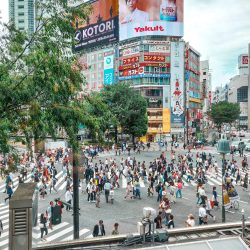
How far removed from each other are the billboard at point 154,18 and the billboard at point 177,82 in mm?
3282

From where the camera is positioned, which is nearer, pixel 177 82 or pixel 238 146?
pixel 238 146

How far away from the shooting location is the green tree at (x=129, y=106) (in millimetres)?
50125

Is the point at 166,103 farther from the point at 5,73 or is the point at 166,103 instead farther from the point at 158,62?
the point at 5,73

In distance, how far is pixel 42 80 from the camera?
8.84m

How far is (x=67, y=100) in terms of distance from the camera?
9469 millimetres

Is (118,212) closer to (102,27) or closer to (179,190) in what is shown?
(179,190)

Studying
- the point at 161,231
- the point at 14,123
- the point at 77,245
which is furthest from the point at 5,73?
the point at 161,231

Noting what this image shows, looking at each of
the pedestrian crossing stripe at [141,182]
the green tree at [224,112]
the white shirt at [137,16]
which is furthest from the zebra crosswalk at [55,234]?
the green tree at [224,112]

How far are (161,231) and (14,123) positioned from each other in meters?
4.76

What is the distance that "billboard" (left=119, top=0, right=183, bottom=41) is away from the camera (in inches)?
2662

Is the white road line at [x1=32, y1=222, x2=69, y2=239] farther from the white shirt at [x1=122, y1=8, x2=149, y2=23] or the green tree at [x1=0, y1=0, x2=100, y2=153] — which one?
the white shirt at [x1=122, y1=8, x2=149, y2=23]

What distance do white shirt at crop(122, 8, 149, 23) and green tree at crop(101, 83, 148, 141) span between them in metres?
22.4

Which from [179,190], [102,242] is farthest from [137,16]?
[102,242]

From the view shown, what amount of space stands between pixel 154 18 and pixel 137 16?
139 inches
